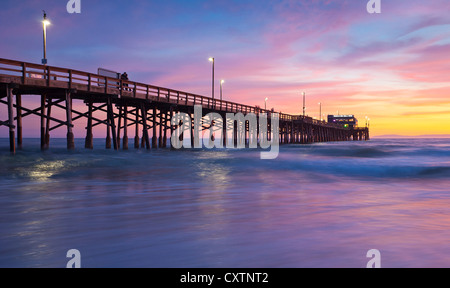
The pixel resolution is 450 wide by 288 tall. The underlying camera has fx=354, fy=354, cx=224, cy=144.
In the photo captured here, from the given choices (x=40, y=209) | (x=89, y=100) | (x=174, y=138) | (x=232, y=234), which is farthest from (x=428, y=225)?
(x=174, y=138)

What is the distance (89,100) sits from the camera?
22.7 meters

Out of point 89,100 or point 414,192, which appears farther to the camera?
point 89,100

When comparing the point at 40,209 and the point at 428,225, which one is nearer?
the point at 428,225

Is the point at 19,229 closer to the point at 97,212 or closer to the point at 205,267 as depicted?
the point at 97,212

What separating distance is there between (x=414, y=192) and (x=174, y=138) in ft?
75.9

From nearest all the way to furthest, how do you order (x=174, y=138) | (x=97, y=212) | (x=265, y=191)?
(x=97, y=212), (x=265, y=191), (x=174, y=138)

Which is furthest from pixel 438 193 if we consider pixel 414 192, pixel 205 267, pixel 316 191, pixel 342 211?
pixel 205 267
